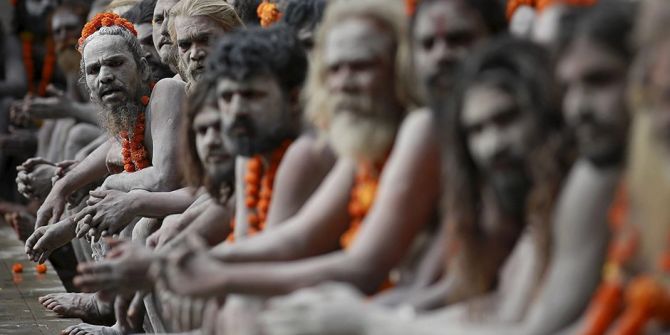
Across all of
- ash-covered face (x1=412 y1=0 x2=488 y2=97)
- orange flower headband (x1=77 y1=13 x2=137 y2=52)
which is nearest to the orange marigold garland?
ash-covered face (x1=412 y1=0 x2=488 y2=97)

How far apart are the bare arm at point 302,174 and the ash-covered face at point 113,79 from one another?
2938 mm

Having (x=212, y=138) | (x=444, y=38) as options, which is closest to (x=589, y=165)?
(x=444, y=38)

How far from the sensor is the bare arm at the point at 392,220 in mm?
4691

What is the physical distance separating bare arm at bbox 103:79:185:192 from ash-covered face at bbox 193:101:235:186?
1481 mm

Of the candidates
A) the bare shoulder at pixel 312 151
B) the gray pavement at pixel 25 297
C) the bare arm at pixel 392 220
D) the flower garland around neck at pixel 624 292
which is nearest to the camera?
the flower garland around neck at pixel 624 292

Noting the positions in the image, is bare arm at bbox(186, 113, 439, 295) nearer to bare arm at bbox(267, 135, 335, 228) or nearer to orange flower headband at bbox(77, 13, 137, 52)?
bare arm at bbox(267, 135, 335, 228)

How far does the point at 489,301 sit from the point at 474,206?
9.4 inches

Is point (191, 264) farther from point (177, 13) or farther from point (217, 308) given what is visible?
point (177, 13)

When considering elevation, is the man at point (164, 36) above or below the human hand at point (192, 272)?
below

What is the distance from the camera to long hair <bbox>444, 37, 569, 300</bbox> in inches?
171

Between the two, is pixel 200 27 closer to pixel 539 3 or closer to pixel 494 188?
pixel 539 3

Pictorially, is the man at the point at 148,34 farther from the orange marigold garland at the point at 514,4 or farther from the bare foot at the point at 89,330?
the orange marigold garland at the point at 514,4

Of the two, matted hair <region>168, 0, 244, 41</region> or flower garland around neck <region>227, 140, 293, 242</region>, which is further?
matted hair <region>168, 0, 244, 41</region>

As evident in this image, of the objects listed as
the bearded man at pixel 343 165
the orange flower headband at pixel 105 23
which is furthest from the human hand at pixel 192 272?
the orange flower headband at pixel 105 23
